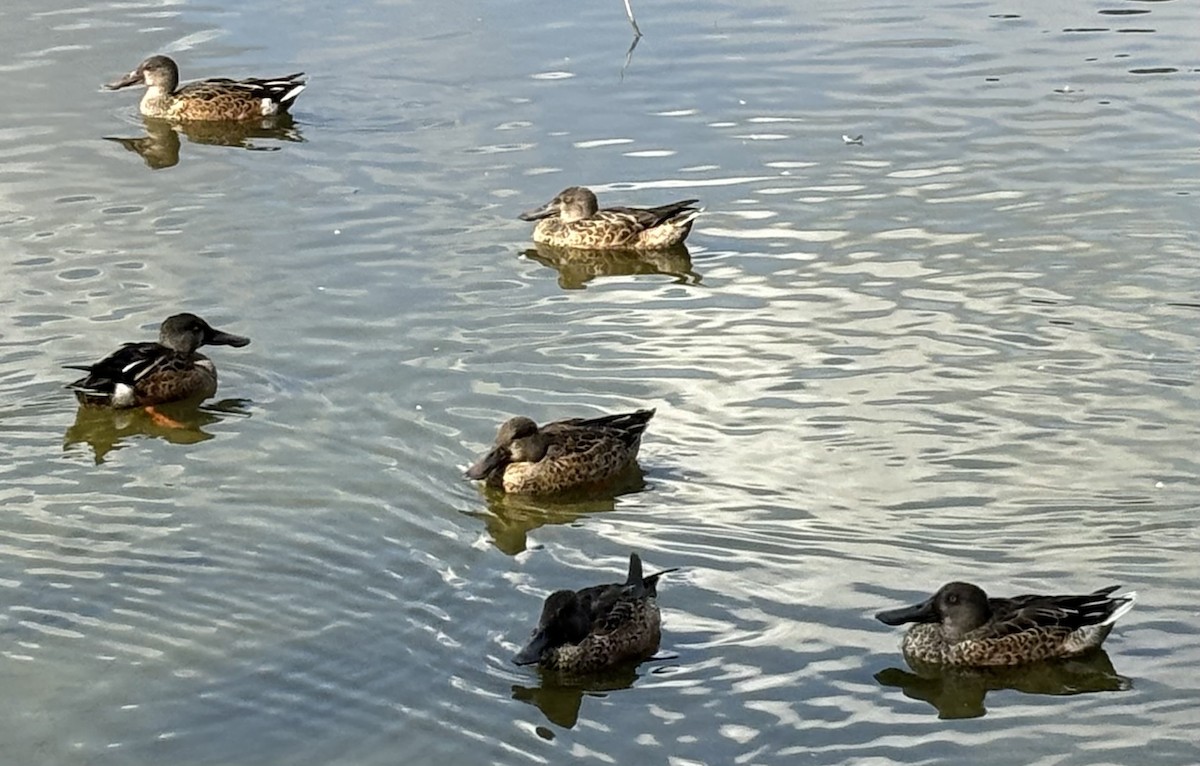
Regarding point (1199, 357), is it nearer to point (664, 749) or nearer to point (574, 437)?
point (574, 437)

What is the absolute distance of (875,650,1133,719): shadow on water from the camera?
8.30 m

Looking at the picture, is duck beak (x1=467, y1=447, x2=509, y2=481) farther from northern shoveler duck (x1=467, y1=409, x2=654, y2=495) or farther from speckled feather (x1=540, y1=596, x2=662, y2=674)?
speckled feather (x1=540, y1=596, x2=662, y2=674)

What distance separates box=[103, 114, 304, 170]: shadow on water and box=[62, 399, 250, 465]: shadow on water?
494 cm

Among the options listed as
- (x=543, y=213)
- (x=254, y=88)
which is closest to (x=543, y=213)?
(x=543, y=213)

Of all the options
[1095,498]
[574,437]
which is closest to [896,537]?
[1095,498]

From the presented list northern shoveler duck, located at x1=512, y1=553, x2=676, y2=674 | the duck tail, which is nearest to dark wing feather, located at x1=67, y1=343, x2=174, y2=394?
northern shoveler duck, located at x1=512, y1=553, x2=676, y2=674

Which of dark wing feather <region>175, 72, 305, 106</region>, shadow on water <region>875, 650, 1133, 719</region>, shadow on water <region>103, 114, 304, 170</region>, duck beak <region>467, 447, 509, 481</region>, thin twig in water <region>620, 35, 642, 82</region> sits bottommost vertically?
shadow on water <region>875, 650, 1133, 719</region>

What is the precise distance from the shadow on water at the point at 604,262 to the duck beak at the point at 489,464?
336 centimetres

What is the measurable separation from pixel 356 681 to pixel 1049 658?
2.87m

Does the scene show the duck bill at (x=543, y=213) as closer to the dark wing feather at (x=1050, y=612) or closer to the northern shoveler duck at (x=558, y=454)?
the northern shoveler duck at (x=558, y=454)

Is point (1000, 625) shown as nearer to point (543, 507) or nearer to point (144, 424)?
point (543, 507)

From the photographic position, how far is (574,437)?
34.0ft

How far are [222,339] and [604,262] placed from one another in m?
3.23

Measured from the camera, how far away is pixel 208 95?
17094mm
